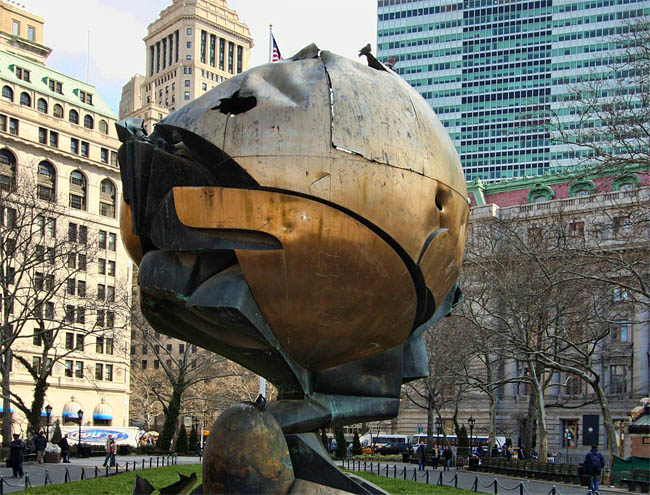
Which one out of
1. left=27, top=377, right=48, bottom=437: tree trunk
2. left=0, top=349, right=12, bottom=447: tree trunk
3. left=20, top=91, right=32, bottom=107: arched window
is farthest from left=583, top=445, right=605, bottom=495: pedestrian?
left=20, top=91, right=32, bottom=107: arched window

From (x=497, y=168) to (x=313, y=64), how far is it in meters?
101

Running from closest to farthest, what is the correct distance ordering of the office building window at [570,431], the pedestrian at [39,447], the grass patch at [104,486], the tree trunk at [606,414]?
the grass patch at [104,486] < the tree trunk at [606,414] < the pedestrian at [39,447] < the office building window at [570,431]

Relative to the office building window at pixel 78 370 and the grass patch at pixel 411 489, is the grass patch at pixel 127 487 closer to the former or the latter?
the grass patch at pixel 411 489

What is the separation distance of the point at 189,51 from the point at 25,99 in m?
72.0

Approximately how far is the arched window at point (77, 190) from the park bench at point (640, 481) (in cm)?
5198

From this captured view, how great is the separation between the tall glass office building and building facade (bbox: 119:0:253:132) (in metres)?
34.0

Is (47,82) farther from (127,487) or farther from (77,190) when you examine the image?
(127,487)

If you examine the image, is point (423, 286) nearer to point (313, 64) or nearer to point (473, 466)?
point (313, 64)

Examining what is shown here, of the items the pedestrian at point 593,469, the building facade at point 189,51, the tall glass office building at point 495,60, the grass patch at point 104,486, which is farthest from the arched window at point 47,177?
the building facade at point 189,51

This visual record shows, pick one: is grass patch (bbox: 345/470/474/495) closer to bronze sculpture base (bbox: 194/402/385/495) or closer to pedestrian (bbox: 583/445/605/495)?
pedestrian (bbox: 583/445/605/495)

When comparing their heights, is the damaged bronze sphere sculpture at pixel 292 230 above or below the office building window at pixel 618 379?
above

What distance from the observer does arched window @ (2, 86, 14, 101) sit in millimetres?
64875

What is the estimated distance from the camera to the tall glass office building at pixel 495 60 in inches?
4114

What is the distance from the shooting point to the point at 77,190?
228ft
